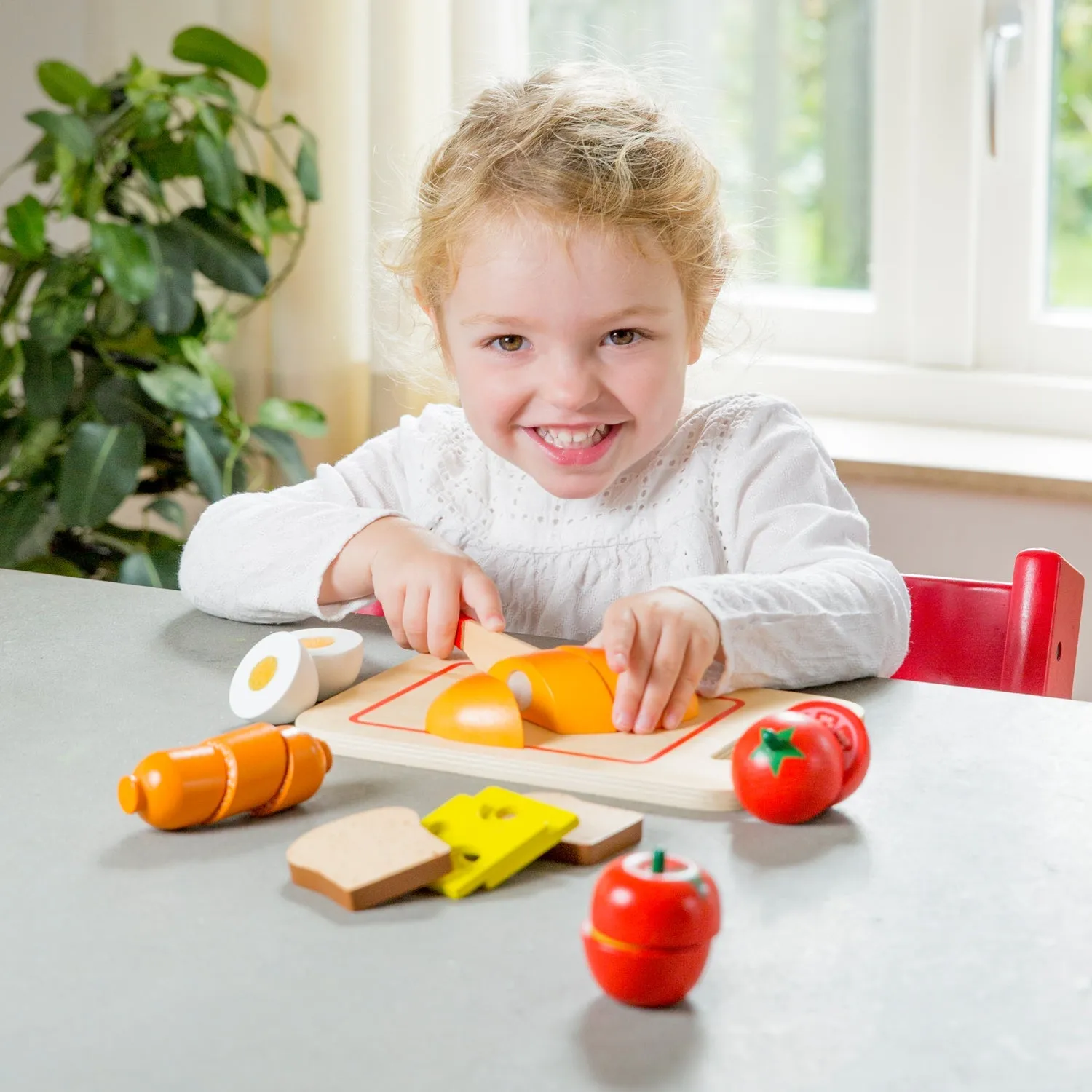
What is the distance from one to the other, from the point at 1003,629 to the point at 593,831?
525 mm

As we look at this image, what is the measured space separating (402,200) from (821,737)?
1535 mm

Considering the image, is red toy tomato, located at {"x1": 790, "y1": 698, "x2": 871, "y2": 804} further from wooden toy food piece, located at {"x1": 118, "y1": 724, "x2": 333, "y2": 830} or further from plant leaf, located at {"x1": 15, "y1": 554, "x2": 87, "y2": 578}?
plant leaf, located at {"x1": 15, "y1": 554, "x2": 87, "y2": 578}

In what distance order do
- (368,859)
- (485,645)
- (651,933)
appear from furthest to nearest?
(485,645), (368,859), (651,933)

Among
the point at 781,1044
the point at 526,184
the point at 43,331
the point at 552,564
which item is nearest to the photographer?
the point at 781,1044

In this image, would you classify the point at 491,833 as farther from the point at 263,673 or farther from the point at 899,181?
the point at 899,181

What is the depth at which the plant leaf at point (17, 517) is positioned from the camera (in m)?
2.01

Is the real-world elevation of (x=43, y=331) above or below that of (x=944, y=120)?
below

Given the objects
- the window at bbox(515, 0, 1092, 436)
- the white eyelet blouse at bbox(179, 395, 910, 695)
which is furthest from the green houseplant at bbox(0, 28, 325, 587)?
the white eyelet blouse at bbox(179, 395, 910, 695)

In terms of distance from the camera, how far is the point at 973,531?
1.98 m

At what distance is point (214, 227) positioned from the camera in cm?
206

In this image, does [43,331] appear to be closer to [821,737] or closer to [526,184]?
[526,184]

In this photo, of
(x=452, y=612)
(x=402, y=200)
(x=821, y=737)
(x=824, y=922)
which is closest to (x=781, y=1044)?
(x=824, y=922)

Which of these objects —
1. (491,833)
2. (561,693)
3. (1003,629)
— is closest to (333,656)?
(561,693)

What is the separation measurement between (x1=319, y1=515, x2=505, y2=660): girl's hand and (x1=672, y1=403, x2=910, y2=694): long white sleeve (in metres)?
0.14
